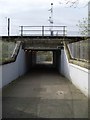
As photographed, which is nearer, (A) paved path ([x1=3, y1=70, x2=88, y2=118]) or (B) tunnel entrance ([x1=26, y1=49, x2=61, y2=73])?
(A) paved path ([x1=3, y1=70, x2=88, y2=118])

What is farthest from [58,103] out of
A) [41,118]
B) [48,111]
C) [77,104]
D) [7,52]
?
[7,52]

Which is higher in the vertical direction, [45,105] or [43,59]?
[43,59]

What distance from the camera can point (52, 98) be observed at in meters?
15.5

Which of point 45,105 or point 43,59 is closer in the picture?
point 45,105

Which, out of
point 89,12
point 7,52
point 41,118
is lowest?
point 41,118

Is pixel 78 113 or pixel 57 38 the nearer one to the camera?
pixel 78 113

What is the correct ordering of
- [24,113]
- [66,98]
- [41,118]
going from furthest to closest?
[66,98] < [24,113] < [41,118]

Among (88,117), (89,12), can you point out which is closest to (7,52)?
(89,12)

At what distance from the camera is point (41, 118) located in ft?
35.1

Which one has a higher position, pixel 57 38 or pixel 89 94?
pixel 57 38

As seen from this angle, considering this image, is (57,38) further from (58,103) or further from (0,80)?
(58,103)

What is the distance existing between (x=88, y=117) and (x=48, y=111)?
184 centimetres

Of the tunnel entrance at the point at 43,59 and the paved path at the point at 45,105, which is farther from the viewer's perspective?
the tunnel entrance at the point at 43,59

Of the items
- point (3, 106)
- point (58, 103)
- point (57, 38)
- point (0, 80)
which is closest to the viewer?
point (3, 106)
